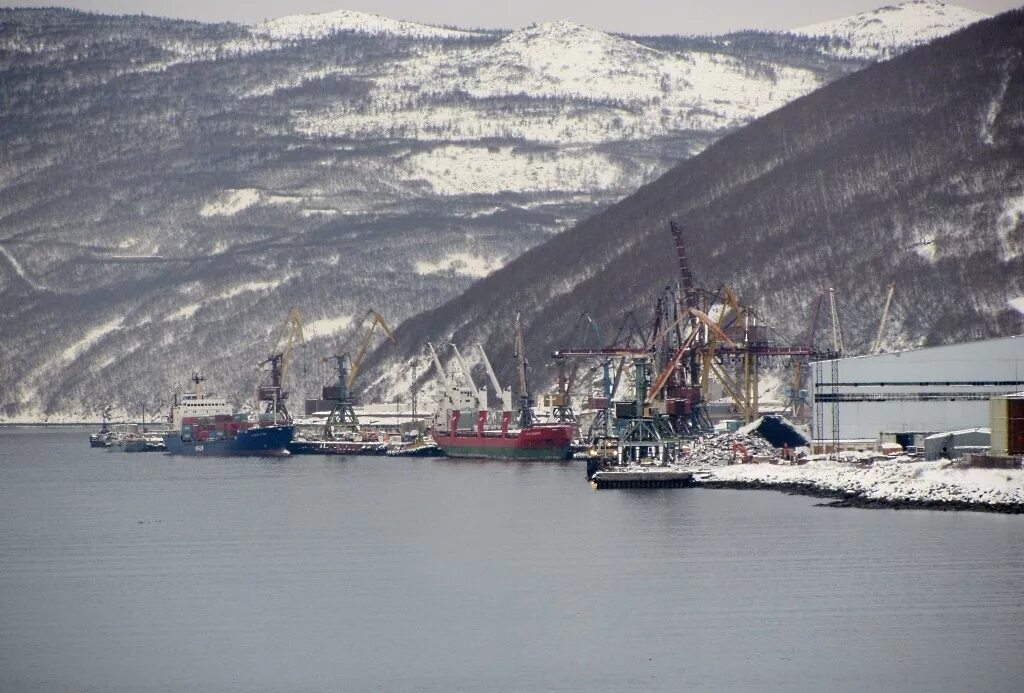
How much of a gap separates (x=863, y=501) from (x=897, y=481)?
371 centimetres

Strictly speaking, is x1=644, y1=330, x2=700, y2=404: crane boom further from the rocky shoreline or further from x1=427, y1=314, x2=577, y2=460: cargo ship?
the rocky shoreline

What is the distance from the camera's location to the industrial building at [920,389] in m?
122

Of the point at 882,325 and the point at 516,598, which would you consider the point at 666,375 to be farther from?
the point at 516,598

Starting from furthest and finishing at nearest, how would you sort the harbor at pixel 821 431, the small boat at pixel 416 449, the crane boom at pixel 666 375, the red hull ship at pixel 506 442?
the small boat at pixel 416 449 → the red hull ship at pixel 506 442 → the crane boom at pixel 666 375 → the harbor at pixel 821 431

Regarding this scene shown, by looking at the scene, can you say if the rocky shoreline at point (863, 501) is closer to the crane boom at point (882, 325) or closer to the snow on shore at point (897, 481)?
the snow on shore at point (897, 481)

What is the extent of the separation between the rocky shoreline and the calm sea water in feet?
5.81

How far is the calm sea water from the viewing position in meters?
57.2

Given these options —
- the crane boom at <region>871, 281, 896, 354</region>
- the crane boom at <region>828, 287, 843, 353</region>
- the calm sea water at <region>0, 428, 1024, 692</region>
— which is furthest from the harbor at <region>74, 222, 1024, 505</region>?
the crane boom at <region>871, 281, 896, 354</region>

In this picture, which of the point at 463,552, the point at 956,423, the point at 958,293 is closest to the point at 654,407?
the point at 956,423

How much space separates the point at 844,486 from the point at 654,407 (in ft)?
95.7

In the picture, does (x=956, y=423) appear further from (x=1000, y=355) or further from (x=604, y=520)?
(x=604, y=520)

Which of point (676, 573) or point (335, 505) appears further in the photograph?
point (335, 505)

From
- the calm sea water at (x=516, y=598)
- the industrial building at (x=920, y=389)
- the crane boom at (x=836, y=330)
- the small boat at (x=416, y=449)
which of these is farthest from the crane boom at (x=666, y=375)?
the small boat at (x=416, y=449)

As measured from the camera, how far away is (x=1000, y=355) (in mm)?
122062
